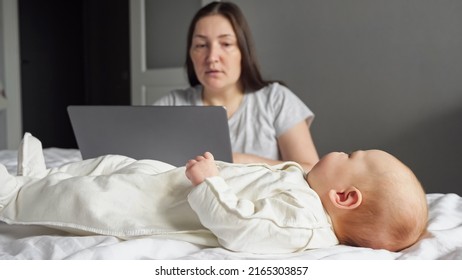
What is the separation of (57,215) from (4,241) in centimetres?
9

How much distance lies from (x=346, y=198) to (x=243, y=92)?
105cm

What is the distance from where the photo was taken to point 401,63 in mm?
2059

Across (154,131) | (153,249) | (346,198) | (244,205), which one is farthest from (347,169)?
(154,131)

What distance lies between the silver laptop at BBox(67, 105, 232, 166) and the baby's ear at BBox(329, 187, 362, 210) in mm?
333

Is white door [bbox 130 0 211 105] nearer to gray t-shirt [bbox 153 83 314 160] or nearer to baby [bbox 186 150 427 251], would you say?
gray t-shirt [bbox 153 83 314 160]

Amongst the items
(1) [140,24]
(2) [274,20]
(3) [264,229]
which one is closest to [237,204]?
(3) [264,229]

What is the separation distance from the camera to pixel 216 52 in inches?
65.6

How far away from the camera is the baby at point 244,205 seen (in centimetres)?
71

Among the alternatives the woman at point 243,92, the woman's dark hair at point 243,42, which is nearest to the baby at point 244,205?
the woman at point 243,92

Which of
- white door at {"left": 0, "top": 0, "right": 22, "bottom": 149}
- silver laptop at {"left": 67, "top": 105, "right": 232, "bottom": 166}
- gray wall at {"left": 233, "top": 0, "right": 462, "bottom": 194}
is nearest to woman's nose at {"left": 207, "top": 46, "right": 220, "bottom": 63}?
silver laptop at {"left": 67, "top": 105, "right": 232, "bottom": 166}

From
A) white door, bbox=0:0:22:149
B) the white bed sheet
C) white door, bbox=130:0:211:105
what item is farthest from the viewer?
white door, bbox=0:0:22:149

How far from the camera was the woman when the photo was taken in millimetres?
1664
